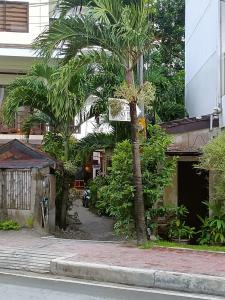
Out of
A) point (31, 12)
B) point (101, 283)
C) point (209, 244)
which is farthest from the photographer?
point (31, 12)

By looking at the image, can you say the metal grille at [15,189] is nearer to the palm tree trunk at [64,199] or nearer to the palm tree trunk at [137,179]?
the palm tree trunk at [64,199]

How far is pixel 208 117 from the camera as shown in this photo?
15.2 meters

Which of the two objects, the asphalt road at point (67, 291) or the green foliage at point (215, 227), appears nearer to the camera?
the asphalt road at point (67, 291)

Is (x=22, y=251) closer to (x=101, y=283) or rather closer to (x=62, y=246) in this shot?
(x=62, y=246)

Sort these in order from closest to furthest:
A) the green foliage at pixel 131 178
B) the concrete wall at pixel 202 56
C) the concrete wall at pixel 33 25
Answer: the green foliage at pixel 131 178
the concrete wall at pixel 202 56
the concrete wall at pixel 33 25

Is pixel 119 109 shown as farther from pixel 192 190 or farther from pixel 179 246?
pixel 192 190

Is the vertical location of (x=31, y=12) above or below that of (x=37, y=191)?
above

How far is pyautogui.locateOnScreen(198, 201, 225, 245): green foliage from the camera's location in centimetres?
1271

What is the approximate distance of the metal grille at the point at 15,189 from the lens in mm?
14766

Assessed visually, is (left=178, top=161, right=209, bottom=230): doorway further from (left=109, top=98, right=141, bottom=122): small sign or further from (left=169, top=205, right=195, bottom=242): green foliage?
(left=109, top=98, right=141, bottom=122): small sign

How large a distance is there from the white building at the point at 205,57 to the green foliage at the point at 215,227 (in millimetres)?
2592

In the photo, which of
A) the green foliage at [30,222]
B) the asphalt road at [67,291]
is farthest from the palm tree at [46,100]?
the asphalt road at [67,291]

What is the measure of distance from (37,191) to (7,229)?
127 centimetres

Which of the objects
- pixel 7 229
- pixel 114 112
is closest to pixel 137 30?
pixel 114 112
